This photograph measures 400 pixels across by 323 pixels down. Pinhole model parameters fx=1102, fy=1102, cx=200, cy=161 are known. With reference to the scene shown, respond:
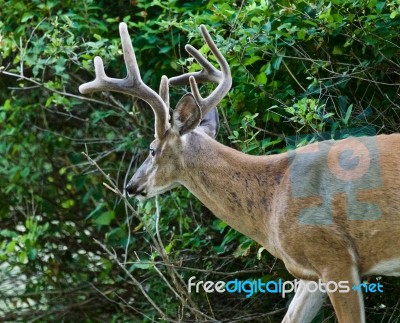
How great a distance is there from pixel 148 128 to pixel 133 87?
102 inches

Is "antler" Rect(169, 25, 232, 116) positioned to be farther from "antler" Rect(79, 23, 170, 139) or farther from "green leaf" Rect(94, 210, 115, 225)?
"green leaf" Rect(94, 210, 115, 225)

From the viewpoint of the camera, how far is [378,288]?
6.78 meters

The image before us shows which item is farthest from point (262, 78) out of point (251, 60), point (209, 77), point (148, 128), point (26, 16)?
point (26, 16)

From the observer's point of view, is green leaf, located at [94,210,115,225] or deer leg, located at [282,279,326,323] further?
green leaf, located at [94,210,115,225]

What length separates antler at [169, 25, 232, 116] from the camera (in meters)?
6.26

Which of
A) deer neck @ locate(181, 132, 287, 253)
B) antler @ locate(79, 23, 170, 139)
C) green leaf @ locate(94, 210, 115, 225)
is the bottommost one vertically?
green leaf @ locate(94, 210, 115, 225)

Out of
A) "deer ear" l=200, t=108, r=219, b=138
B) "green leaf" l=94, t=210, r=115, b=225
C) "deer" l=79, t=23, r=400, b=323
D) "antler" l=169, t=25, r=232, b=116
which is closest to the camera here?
"deer" l=79, t=23, r=400, b=323

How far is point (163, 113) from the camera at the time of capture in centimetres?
609

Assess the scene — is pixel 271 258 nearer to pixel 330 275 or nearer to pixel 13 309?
pixel 330 275

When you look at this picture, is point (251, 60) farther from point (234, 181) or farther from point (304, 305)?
point (304, 305)

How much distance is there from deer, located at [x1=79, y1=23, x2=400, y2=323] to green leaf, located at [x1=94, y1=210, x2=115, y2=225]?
2.54 meters

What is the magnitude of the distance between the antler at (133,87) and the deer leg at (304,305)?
1.17m

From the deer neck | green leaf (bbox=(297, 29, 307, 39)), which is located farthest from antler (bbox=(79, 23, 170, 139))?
green leaf (bbox=(297, 29, 307, 39))

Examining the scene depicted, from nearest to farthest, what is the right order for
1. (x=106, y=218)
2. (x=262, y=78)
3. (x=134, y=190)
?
1. (x=134, y=190)
2. (x=262, y=78)
3. (x=106, y=218)
